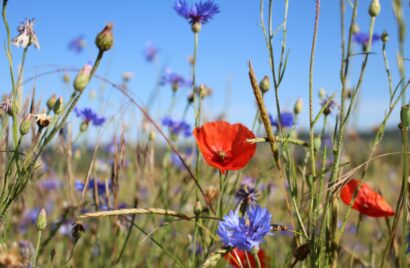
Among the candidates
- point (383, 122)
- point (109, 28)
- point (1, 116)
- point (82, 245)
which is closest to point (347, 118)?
point (383, 122)

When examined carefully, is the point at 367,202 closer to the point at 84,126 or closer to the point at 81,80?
the point at 81,80

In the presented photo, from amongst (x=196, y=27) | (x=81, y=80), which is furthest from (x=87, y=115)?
(x=81, y=80)

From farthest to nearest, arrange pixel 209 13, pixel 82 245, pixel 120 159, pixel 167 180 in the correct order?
pixel 82 245, pixel 167 180, pixel 209 13, pixel 120 159

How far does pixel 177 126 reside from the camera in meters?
2.16

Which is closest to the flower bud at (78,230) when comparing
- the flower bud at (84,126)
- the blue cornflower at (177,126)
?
the flower bud at (84,126)

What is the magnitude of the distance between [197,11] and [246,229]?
71 centimetres

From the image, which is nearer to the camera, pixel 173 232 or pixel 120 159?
pixel 120 159

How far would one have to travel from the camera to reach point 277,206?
9.93 feet

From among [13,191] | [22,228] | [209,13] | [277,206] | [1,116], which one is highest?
[209,13]

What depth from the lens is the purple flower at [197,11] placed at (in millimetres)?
1364

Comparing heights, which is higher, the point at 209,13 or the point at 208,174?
the point at 209,13

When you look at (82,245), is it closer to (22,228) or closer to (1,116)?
(22,228)

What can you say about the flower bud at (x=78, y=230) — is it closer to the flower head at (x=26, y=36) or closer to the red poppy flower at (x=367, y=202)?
the flower head at (x=26, y=36)

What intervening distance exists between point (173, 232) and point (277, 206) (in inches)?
44.5
